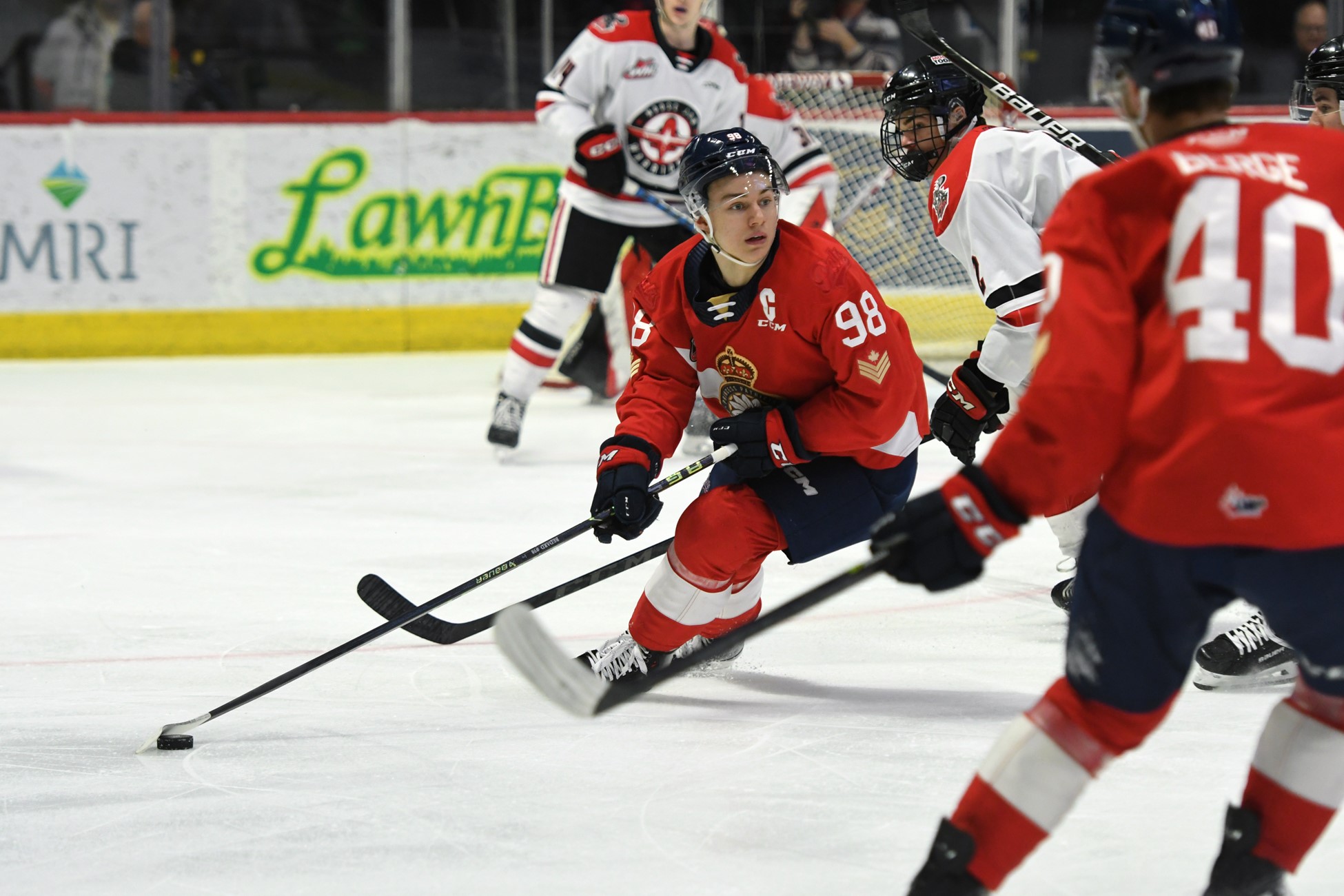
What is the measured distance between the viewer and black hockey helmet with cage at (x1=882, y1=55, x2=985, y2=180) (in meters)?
2.96

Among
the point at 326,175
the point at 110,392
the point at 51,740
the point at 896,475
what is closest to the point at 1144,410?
the point at 896,475

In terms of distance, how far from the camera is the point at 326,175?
700cm

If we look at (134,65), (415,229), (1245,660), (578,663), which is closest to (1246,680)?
(1245,660)

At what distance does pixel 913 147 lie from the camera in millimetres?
3016

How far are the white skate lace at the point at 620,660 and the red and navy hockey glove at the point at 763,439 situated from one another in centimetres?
33

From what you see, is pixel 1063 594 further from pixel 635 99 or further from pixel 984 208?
pixel 635 99

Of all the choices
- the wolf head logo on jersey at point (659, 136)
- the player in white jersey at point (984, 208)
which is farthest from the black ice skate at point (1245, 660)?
the wolf head logo on jersey at point (659, 136)

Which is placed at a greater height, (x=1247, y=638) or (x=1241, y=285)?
(x=1241, y=285)

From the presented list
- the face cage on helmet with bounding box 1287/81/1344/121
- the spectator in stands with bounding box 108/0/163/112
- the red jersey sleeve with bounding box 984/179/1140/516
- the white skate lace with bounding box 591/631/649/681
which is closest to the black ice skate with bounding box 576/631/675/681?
the white skate lace with bounding box 591/631/649/681

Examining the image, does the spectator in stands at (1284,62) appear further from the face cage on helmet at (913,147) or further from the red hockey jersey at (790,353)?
the red hockey jersey at (790,353)

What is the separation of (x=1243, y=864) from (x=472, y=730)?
47.1 inches

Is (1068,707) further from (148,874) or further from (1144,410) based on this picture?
(148,874)

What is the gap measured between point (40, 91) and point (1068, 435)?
648 centimetres

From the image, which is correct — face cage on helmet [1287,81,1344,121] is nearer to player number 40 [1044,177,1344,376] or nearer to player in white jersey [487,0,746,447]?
player number 40 [1044,177,1344,376]
